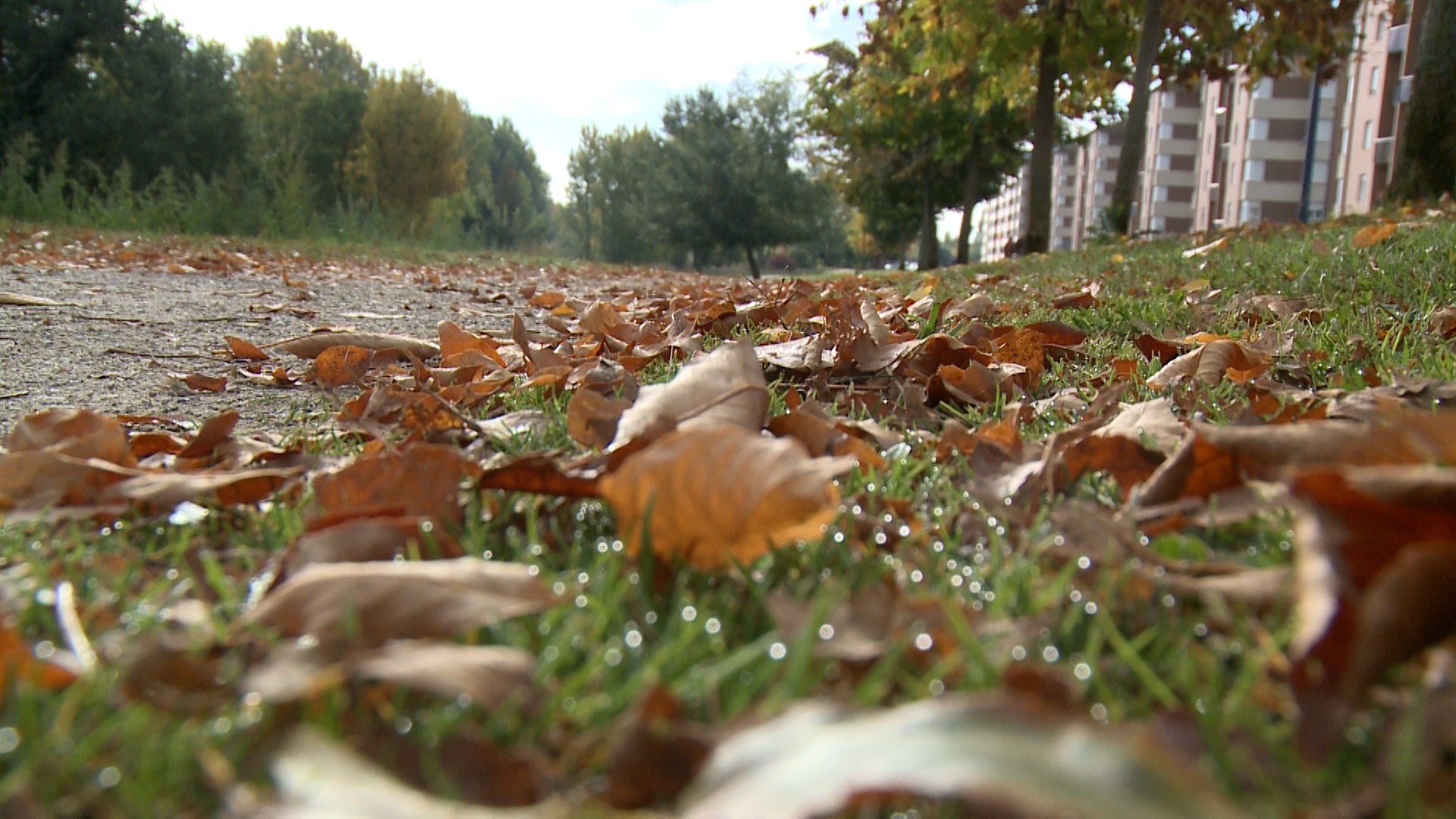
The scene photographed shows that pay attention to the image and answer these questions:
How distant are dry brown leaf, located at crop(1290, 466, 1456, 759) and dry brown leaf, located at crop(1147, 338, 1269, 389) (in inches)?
55.8

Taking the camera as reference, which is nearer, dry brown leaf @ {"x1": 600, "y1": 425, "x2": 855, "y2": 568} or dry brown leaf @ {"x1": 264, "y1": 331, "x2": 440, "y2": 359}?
dry brown leaf @ {"x1": 600, "y1": 425, "x2": 855, "y2": 568}

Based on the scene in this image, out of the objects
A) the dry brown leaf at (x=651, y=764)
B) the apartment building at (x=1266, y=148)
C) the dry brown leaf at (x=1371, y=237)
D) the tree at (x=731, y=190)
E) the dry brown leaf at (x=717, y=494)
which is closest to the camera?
the dry brown leaf at (x=651, y=764)

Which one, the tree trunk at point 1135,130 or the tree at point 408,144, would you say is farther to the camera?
the tree at point 408,144

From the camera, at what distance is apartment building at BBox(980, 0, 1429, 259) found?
31.4 metres

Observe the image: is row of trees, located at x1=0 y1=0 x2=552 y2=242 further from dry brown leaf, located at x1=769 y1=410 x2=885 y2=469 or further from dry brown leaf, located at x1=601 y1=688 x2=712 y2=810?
dry brown leaf, located at x1=601 y1=688 x2=712 y2=810

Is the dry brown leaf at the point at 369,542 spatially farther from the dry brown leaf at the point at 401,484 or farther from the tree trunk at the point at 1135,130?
the tree trunk at the point at 1135,130

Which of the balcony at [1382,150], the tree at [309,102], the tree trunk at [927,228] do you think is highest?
the tree at [309,102]

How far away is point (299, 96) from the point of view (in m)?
38.8

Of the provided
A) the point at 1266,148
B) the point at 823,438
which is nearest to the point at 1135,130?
the point at 823,438

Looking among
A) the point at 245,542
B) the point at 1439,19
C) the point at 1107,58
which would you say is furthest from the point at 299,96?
the point at 245,542

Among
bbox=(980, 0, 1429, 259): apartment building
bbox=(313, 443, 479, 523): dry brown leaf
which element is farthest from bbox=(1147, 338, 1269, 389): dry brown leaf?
bbox=(980, 0, 1429, 259): apartment building

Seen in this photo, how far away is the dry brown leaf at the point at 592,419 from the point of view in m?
1.65

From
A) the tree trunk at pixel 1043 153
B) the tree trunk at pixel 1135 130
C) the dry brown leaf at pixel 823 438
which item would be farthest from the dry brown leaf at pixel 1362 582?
the tree trunk at pixel 1043 153

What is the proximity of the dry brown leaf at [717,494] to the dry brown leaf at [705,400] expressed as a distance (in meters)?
0.34
